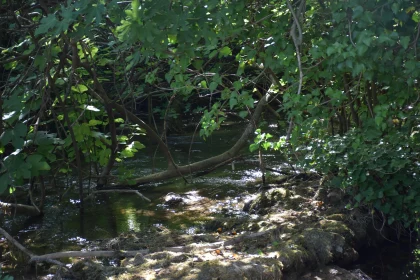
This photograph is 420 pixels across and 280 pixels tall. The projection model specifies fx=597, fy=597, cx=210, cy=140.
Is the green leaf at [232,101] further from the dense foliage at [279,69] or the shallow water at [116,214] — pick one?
the shallow water at [116,214]

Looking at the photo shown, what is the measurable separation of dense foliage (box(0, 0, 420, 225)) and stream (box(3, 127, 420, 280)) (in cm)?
46

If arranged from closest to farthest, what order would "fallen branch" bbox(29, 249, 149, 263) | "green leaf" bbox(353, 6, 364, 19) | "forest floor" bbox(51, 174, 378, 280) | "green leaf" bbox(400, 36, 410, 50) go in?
"green leaf" bbox(353, 6, 364, 19) < "green leaf" bbox(400, 36, 410, 50) < "forest floor" bbox(51, 174, 378, 280) < "fallen branch" bbox(29, 249, 149, 263)

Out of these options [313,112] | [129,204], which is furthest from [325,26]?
[129,204]

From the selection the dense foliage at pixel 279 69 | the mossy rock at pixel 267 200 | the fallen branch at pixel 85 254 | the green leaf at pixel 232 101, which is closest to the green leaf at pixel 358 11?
the dense foliage at pixel 279 69

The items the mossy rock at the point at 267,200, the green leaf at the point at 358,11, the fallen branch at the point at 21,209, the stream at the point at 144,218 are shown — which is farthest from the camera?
the mossy rock at the point at 267,200

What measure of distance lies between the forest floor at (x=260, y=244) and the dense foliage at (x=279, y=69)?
467 millimetres

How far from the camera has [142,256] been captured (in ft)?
16.5

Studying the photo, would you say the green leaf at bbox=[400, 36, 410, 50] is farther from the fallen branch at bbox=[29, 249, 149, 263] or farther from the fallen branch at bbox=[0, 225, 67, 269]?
the fallen branch at bbox=[0, 225, 67, 269]

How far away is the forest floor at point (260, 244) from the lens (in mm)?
4590

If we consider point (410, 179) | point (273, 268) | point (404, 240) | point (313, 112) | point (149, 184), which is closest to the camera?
point (273, 268)

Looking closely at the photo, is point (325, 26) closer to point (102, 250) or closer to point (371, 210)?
point (371, 210)

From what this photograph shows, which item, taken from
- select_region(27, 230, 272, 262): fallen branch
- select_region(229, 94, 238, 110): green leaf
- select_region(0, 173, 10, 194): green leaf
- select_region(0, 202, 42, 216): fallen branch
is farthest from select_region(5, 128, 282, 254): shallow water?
select_region(229, 94, 238, 110): green leaf

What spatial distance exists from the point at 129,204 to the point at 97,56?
6.51 ft

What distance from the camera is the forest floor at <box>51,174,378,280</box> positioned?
4590mm
